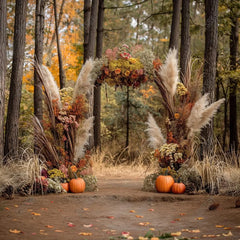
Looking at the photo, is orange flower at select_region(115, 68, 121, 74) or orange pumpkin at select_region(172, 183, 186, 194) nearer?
orange pumpkin at select_region(172, 183, 186, 194)

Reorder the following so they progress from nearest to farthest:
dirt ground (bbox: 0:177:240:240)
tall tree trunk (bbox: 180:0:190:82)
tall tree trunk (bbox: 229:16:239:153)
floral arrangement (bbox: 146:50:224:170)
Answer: dirt ground (bbox: 0:177:240:240)
floral arrangement (bbox: 146:50:224:170)
tall tree trunk (bbox: 180:0:190:82)
tall tree trunk (bbox: 229:16:239:153)

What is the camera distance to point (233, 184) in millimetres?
7992

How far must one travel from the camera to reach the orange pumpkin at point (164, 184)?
328 inches

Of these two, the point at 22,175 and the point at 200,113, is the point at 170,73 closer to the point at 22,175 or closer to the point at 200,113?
the point at 200,113

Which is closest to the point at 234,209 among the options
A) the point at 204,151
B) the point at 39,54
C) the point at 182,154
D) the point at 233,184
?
the point at 233,184

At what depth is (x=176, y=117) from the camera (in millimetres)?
9023

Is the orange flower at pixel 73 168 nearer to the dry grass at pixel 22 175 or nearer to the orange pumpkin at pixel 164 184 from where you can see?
the dry grass at pixel 22 175

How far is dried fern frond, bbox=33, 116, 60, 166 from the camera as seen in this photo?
8.34m

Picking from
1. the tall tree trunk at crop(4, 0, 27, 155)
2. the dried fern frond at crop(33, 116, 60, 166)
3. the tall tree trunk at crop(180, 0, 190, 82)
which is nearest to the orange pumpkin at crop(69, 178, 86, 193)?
the dried fern frond at crop(33, 116, 60, 166)

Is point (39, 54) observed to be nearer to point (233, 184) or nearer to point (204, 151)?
point (204, 151)

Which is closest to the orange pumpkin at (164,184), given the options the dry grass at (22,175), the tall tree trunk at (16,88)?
the dry grass at (22,175)

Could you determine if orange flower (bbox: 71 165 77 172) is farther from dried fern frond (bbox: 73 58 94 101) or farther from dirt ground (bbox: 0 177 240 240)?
dried fern frond (bbox: 73 58 94 101)

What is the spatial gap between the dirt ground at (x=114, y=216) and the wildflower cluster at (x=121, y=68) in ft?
8.82

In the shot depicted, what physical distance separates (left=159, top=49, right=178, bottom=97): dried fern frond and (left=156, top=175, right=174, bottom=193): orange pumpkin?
1.92m
